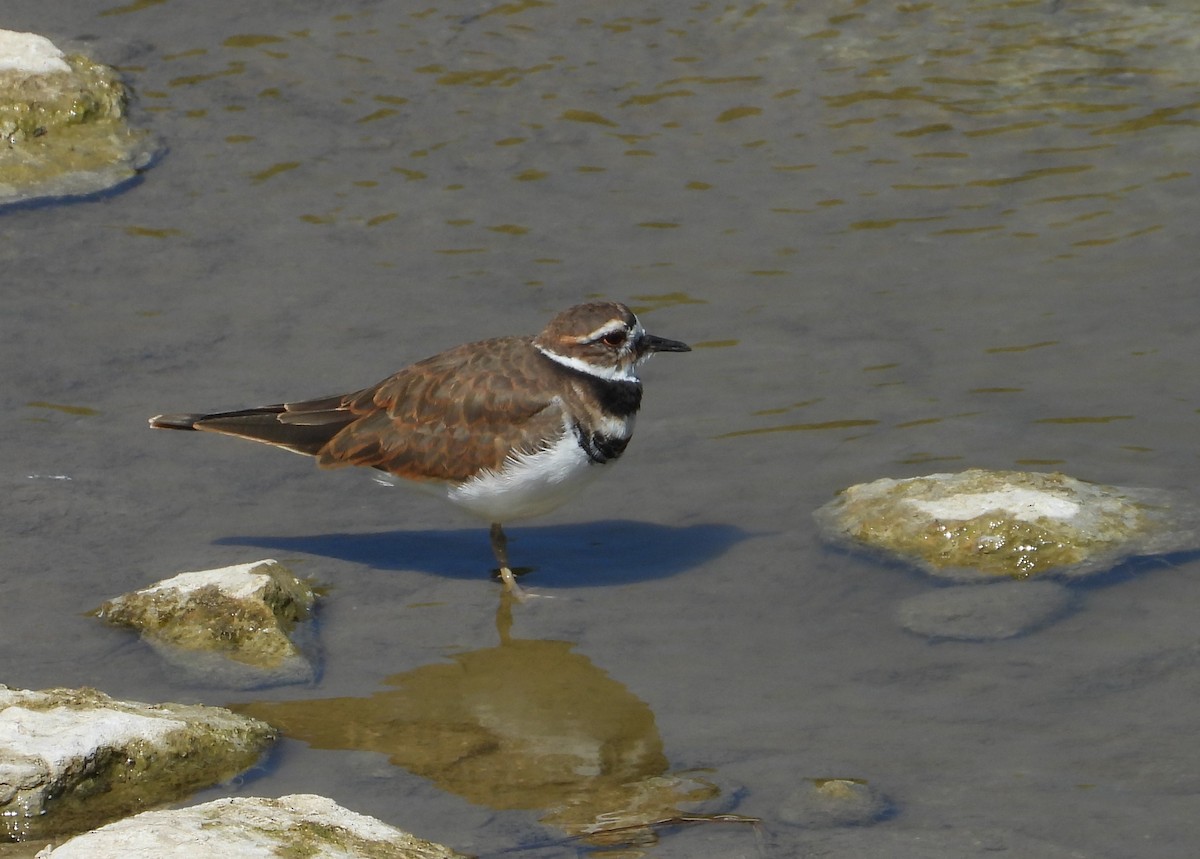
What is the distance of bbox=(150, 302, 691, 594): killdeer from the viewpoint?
27.5 feet

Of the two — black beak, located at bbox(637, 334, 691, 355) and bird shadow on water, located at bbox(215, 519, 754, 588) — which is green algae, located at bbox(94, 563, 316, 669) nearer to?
bird shadow on water, located at bbox(215, 519, 754, 588)

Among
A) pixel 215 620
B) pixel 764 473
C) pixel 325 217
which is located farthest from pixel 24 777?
pixel 325 217

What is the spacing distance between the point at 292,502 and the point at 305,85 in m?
5.71

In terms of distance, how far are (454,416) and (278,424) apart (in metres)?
1.06

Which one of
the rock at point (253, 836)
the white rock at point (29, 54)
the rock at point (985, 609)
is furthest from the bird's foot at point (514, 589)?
the white rock at point (29, 54)

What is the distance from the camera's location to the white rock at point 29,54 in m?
12.8

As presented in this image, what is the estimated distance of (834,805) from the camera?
612 centimetres

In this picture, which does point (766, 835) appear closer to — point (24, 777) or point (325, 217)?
point (24, 777)

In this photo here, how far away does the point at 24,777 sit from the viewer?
5664 mm

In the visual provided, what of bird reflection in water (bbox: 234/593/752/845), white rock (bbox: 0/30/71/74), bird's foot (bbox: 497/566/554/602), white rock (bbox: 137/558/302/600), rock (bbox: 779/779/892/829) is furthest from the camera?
white rock (bbox: 0/30/71/74)

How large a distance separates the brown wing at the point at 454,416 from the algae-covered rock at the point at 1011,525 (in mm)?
1707

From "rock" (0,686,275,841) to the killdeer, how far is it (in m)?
2.34

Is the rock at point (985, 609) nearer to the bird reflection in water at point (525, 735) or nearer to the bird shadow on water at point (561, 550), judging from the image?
the bird shadow on water at point (561, 550)

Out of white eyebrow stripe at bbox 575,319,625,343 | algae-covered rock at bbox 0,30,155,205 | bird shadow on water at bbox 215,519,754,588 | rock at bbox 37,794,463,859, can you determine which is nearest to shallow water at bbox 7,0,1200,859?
bird shadow on water at bbox 215,519,754,588
